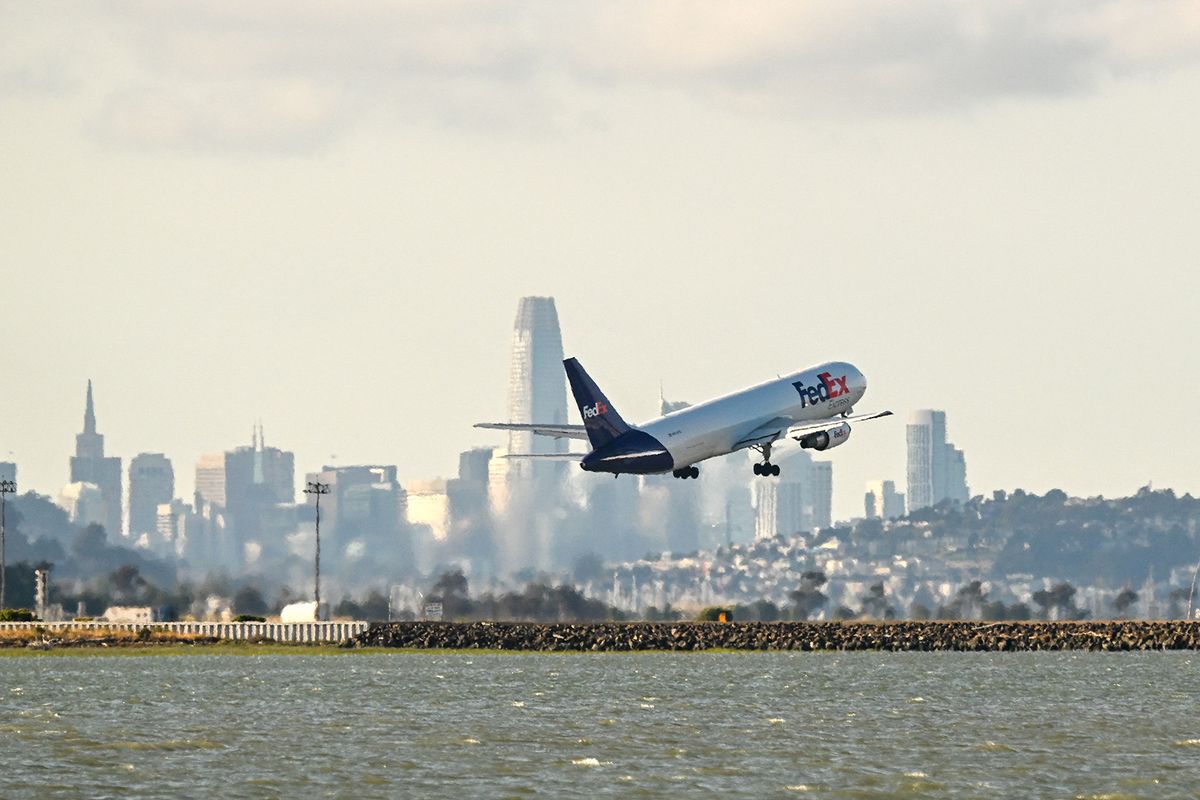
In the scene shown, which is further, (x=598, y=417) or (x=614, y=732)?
(x=598, y=417)

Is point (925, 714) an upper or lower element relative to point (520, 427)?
lower

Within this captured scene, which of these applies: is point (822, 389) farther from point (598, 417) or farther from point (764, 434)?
point (598, 417)

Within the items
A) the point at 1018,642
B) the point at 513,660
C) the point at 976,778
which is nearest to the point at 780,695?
the point at 976,778

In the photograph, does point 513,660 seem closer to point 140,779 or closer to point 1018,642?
point 1018,642

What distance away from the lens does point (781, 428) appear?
481 ft

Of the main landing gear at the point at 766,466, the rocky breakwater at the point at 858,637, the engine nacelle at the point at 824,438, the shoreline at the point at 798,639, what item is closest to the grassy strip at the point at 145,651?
the shoreline at the point at 798,639

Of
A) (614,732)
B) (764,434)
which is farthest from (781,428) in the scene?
(614,732)

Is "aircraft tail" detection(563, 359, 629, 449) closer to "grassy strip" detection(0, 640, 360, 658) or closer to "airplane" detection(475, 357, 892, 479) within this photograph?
"airplane" detection(475, 357, 892, 479)

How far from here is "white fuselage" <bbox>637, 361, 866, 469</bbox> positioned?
5468 inches

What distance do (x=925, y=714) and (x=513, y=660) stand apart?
7424 centimetres

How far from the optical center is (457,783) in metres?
80.8

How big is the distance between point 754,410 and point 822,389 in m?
Result: 8.37

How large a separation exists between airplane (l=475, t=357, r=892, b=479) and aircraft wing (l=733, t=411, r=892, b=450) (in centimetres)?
6

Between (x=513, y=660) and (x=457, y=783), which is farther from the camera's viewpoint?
(x=513, y=660)
